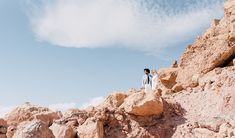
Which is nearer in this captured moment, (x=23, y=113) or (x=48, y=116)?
(x=48, y=116)

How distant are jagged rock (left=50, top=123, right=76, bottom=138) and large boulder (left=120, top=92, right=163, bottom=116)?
1548mm

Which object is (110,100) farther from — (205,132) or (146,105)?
(205,132)

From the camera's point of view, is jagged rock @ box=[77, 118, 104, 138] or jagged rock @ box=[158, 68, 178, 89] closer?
jagged rock @ box=[77, 118, 104, 138]

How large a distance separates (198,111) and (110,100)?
4418mm

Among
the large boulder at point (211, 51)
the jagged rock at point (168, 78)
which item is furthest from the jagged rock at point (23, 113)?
the jagged rock at point (168, 78)

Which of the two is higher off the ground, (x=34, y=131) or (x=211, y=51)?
(x=211, y=51)

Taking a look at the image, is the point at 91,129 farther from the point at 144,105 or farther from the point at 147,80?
the point at 147,80

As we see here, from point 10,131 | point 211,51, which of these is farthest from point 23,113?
point 211,51

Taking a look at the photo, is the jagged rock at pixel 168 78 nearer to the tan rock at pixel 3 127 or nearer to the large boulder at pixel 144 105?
the large boulder at pixel 144 105

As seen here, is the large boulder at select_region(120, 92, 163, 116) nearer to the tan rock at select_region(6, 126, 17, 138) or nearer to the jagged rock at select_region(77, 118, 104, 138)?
the jagged rock at select_region(77, 118, 104, 138)

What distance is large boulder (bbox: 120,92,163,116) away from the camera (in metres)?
8.80

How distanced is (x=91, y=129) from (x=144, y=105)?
4.77 ft

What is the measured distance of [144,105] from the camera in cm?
880

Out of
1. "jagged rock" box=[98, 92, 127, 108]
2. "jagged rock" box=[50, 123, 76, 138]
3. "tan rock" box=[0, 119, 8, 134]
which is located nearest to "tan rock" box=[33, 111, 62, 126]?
"tan rock" box=[0, 119, 8, 134]
